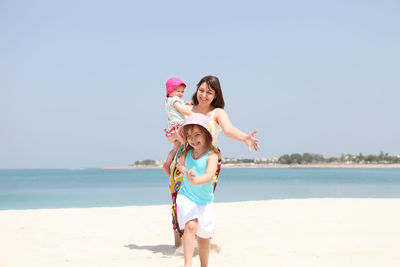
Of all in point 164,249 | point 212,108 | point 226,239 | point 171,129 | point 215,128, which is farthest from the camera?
point 226,239

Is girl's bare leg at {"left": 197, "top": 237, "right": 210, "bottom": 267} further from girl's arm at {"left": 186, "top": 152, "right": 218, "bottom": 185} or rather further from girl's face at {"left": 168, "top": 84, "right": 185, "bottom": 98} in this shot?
girl's face at {"left": 168, "top": 84, "right": 185, "bottom": 98}

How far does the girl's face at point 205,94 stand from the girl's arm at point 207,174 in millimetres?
911

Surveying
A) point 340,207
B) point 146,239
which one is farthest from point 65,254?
point 340,207

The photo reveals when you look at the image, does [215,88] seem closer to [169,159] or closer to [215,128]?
[215,128]

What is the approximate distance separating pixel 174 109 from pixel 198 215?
1.40 m

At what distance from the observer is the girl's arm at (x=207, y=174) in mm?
3239

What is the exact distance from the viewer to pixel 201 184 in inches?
134

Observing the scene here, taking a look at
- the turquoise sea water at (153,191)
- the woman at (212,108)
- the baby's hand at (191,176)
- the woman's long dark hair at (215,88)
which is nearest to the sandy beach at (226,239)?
the woman at (212,108)

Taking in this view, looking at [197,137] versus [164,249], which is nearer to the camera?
[197,137]

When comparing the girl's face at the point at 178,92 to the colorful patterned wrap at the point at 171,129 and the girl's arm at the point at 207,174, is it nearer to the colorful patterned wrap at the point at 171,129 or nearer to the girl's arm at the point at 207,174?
the colorful patterned wrap at the point at 171,129

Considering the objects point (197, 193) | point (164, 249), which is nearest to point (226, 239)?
point (164, 249)

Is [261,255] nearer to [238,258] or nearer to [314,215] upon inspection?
[238,258]

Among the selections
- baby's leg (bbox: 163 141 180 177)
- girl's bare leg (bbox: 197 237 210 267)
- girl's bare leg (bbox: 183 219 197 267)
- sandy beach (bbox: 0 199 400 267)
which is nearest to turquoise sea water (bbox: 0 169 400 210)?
sandy beach (bbox: 0 199 400 267)

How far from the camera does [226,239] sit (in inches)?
225
